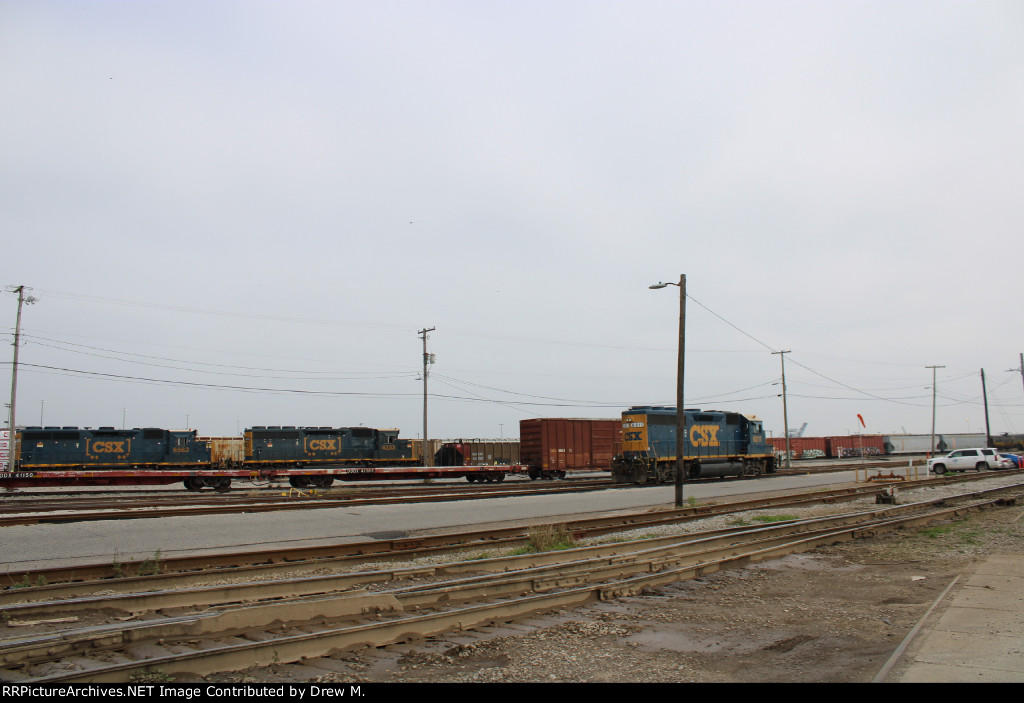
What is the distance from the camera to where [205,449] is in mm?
38594

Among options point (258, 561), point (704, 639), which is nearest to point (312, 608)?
point (704, 639)

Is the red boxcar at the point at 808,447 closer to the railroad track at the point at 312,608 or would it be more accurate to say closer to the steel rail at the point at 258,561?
the steel rail at the point at 258,561

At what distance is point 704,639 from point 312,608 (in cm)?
432

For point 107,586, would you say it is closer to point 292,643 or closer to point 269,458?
point 292,643

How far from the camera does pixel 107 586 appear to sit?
375 inches

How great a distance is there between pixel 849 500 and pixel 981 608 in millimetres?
17414

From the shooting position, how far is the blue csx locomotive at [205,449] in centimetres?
3522

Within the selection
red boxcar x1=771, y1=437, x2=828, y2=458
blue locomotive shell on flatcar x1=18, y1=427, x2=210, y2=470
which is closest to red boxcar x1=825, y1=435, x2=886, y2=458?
red boxcar x1=771, y1=437, x2=828, y2=458

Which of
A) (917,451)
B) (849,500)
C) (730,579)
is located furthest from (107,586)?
(917,451)

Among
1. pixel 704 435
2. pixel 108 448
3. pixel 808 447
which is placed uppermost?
pixel 704 435

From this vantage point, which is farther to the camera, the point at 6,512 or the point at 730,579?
the point at 6,512

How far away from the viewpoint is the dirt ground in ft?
19.5

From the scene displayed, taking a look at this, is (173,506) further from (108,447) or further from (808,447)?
(808,447)
